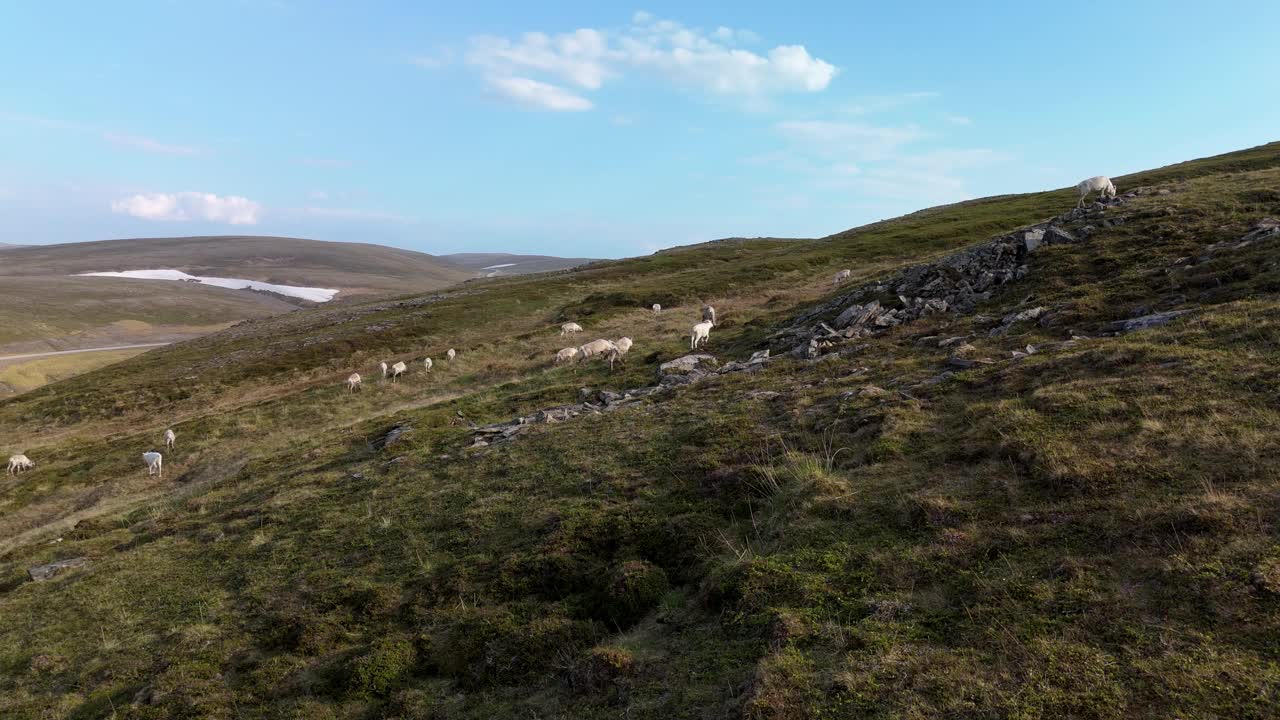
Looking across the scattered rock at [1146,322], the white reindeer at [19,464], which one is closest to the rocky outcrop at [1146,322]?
the scattered rock at [1146,322]

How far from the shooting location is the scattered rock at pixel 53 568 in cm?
1748

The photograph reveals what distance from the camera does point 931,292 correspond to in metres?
28.2

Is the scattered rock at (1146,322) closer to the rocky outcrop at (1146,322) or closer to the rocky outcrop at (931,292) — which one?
the rocky outcrop at (1146,322)

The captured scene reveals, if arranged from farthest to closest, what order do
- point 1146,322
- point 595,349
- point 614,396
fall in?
point 595,349 → point 614,396 → point 1146,322

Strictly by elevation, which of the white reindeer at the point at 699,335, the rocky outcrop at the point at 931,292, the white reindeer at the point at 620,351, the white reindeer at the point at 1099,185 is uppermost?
the white reindeer at the point at 1099,185

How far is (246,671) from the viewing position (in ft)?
34.7

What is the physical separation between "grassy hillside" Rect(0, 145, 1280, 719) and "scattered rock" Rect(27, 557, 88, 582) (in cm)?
50

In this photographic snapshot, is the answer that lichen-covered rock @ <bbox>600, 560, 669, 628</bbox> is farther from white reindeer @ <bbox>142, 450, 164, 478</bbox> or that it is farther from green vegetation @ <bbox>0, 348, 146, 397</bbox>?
green vegetation @ <bbox>0, 348, 146, 397</bbox>

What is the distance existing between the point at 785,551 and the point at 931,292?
22820 mm

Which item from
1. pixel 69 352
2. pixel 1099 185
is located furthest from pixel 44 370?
pixel 1099 185

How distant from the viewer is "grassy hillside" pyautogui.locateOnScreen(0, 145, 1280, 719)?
258 inches

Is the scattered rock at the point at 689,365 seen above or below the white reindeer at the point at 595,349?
below

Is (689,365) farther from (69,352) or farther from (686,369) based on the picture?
(69,352)

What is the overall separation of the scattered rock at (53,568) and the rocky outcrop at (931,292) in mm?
25061
